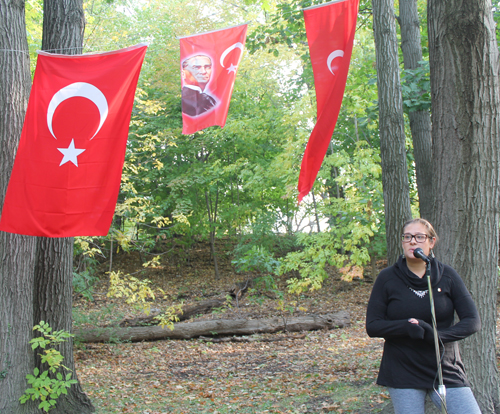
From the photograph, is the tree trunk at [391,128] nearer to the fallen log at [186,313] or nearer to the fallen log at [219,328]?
the fallen log at [219,328]

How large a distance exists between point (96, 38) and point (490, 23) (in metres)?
12.2

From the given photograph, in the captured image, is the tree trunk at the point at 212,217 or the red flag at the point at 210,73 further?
the tree trunk at the point at 212,217

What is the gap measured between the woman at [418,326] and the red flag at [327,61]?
2468 millimetres

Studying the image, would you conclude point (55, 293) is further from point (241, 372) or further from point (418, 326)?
point (418, 326)

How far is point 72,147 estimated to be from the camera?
461cm

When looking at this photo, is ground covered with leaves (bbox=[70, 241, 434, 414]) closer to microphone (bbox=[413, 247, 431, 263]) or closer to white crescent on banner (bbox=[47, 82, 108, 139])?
microphone (bbox=[413, 247, 431, 263])

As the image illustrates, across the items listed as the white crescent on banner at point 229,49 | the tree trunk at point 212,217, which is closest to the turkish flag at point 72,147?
the white crescent on banner at point 229,49

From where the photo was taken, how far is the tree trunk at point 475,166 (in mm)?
3830

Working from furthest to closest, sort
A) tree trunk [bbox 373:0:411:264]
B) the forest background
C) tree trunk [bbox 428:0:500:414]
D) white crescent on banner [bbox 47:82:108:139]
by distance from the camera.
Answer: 1. the forest background
2. tree trunk [bbox 373:0:411:264]
3. white crescent on banner [bbox 47:82:108:139]
4. tree trunk [bbox 428:0:500:414]

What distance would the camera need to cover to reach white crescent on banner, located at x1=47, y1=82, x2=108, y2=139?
15.4 feet

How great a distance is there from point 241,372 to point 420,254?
6.25 meters

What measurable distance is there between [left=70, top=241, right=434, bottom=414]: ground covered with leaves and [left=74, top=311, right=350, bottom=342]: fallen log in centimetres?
24

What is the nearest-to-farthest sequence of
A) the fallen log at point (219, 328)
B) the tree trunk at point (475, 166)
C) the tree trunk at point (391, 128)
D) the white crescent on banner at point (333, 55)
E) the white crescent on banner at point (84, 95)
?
the tree trunk at point (475, 166), the white crescent on banner at point (84, 95), the white crescent on banner at point (333, 55), the tree trunk at point (391, 128), the fallen log at point (219, 328)

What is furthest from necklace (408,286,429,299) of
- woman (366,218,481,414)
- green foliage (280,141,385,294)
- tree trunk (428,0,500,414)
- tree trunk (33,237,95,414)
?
green foliage (280,141,385,294)
